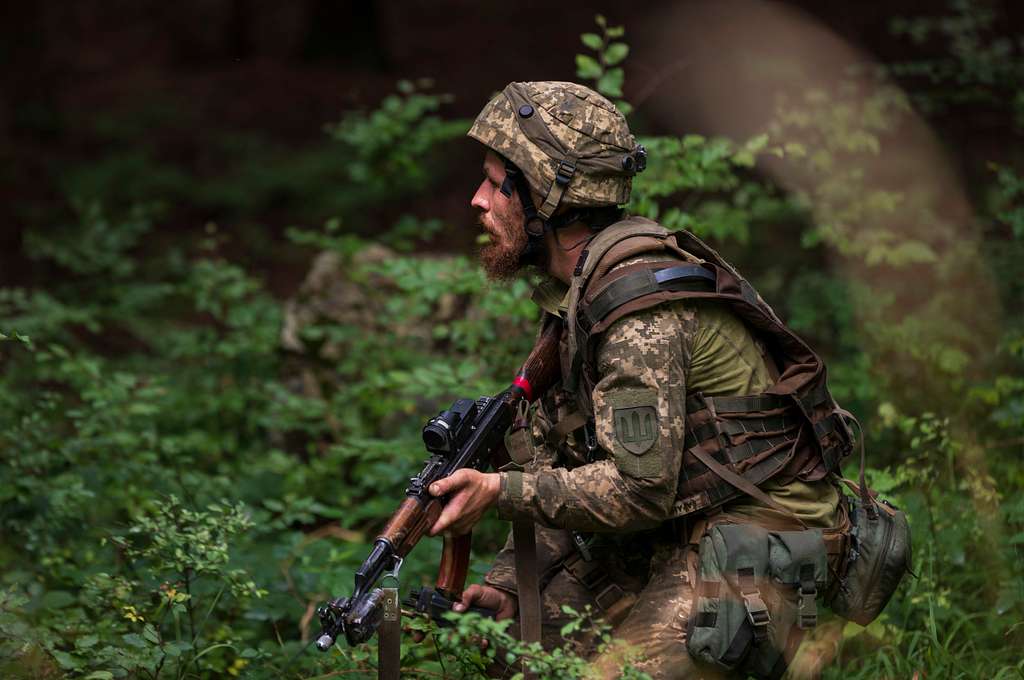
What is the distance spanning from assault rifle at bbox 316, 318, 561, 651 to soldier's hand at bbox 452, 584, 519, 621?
13 centimetres

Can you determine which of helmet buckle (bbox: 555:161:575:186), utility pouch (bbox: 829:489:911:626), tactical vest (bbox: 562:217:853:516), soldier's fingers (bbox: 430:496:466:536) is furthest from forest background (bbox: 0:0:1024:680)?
helmet buckle (bbox: 555:161:575:186)

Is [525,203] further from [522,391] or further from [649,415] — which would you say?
[649,415]

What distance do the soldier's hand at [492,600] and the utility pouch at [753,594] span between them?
0.82 m

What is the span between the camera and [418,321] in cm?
698

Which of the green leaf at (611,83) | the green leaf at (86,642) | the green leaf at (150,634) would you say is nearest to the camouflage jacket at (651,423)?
the green leaf at (150,634)

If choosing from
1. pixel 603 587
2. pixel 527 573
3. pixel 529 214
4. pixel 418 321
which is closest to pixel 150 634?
pixel 527 573

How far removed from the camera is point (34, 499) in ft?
15.8

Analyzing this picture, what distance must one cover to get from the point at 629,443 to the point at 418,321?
378 cm

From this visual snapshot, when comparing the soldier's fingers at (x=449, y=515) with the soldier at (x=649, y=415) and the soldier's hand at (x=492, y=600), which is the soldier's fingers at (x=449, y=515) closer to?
the soldier at (x=649, y=415)

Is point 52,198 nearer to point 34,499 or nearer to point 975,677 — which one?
point 34,499

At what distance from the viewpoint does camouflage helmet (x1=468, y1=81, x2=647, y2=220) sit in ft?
12.3

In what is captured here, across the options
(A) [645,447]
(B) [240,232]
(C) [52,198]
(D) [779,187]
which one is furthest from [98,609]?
(C) [52,198]

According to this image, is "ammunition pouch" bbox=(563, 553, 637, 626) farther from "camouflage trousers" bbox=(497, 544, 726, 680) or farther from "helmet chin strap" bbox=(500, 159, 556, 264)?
"helmet chin strap" bbox=(500, 159, 556, 264)

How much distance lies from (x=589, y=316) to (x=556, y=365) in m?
0.51
